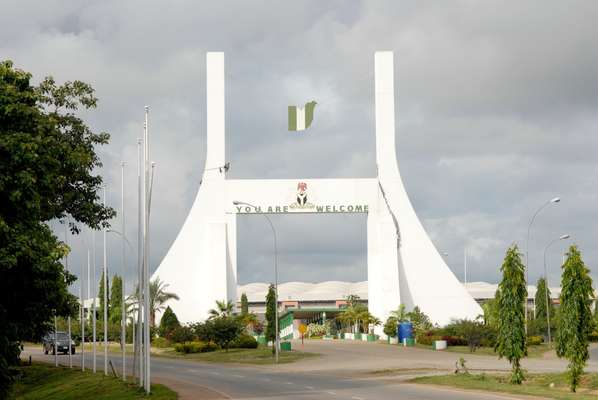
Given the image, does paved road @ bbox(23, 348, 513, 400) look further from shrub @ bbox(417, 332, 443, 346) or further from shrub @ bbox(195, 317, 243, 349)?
shrub @ bbox(417, 332, 443, 346)

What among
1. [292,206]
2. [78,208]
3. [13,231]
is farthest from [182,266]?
[13,231]

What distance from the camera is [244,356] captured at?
61.2 meters

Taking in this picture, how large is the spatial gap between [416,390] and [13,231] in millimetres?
13617

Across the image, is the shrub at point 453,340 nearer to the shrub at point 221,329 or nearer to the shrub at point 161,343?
the shrub at point 221,329

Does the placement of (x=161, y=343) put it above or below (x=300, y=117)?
below

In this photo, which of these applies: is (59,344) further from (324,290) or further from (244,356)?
Result: (324,290)

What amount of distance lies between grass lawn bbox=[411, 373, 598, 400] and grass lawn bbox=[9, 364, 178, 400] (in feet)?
31.8

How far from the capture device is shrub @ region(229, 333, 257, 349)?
68.4m

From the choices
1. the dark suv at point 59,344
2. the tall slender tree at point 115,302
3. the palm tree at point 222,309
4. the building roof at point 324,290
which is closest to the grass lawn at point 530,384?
the palm tree at point 222,309

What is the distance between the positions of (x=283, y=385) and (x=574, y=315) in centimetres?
1026

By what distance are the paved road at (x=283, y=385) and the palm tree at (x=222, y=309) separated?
18312mm

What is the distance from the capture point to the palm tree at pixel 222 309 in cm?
7019

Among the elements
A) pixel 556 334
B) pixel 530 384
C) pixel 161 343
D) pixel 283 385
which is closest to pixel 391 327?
pixel 161 343

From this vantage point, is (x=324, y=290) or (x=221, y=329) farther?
(x=324, y=290)
